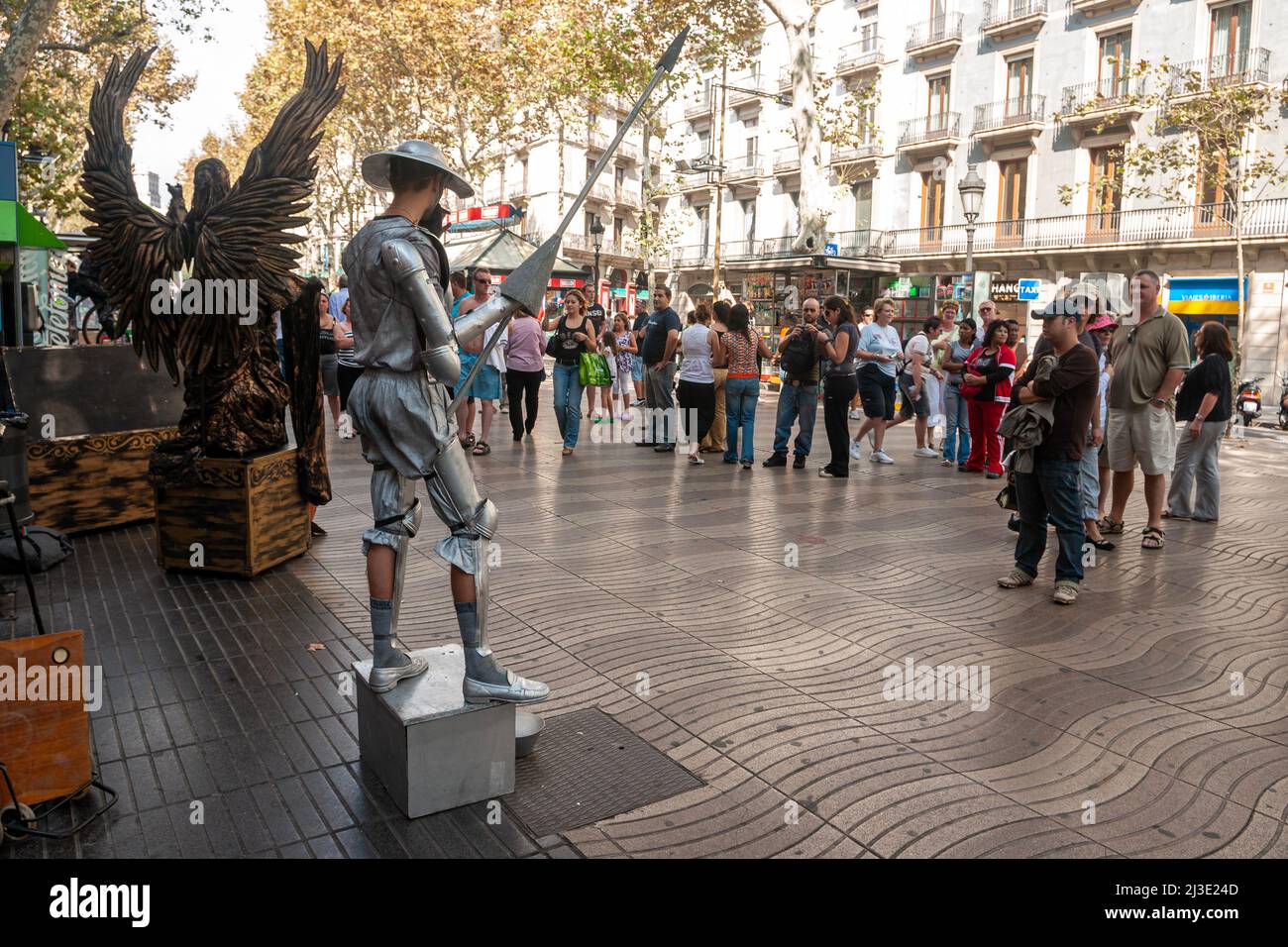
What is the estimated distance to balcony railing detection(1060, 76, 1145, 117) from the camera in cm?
2933

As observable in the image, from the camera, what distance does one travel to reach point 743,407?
35.3ft

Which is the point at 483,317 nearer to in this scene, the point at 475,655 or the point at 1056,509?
the point at 475,655

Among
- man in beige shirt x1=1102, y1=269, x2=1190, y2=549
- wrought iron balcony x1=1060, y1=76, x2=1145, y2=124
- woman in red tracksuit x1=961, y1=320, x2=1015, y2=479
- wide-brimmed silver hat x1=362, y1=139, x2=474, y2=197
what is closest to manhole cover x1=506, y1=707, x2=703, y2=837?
wide-brimmed silver hat x1=362, y1=139, x2=474, y2=197

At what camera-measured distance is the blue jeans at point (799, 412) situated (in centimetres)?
1086

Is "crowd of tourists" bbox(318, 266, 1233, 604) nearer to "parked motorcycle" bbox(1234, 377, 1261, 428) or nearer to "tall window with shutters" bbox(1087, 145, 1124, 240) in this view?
"parked motorcycle" bbox(1234, 377, 1261, 428)

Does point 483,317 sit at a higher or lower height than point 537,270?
lower

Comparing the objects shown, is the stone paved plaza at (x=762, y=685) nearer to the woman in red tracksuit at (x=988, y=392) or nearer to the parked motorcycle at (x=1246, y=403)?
the woman in red tracksuit at (x=988, y=392)

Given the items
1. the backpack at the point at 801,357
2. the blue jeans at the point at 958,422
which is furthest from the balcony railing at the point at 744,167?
the backpack at the point at 801,357

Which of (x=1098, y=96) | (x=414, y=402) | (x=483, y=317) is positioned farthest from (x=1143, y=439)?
(x=1098, y=96)

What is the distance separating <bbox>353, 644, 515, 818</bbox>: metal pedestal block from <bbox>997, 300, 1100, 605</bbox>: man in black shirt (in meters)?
3.85

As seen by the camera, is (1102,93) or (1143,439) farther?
(1102,93)

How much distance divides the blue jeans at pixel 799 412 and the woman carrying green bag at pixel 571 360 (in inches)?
92.8

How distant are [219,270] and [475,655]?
3524 mm
